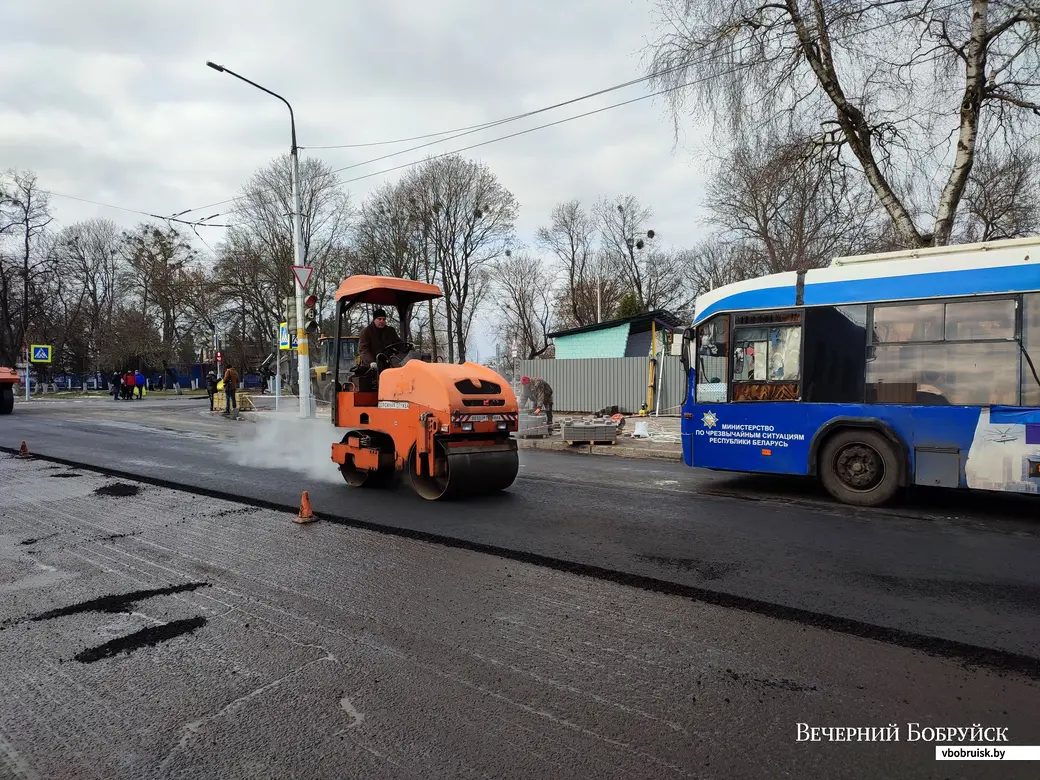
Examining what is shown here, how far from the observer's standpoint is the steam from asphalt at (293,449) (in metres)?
10.1

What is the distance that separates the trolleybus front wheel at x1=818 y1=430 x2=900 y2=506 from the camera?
24.3 ft

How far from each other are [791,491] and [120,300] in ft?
197

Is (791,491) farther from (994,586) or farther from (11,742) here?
(11,742)

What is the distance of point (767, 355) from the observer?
8375 millimetres

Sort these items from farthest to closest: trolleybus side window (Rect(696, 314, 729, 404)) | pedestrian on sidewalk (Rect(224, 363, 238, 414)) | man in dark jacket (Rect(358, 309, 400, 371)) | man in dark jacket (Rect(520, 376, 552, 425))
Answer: pedestrian on sidewalk (Rect(224, 363, 238, 414))
man in dark jacket (Rect(520, 376, 552, 425))
trolleybus side window (Rect(696, 314, 729, 404))
man in dark jacket (Rect(358, 309, 400, 371))

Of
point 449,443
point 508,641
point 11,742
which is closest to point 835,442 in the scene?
point 449,443

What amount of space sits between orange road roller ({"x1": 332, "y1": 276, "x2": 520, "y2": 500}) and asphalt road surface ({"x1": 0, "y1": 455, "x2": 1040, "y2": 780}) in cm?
242

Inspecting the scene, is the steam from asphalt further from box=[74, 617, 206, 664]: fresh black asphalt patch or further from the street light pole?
box=[74, 617, 206, 664]: fresh black asphalt patch

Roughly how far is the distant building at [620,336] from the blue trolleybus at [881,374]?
15.0m

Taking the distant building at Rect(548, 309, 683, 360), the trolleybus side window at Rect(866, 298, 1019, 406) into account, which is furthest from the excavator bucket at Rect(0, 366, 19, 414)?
the trolleybus side window at Rect(866, 298, 1019, 406)

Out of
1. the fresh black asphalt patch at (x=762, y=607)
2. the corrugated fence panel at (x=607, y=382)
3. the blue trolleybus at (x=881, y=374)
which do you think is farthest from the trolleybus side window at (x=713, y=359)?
the corrugated fence panel at (x=607, y=382)

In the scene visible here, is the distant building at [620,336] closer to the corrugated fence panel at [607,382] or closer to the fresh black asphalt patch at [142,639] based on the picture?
the corrugated fence panel at [607,382]

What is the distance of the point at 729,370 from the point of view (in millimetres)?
8656

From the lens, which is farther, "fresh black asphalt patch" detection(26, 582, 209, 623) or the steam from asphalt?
the steam from asphalt
